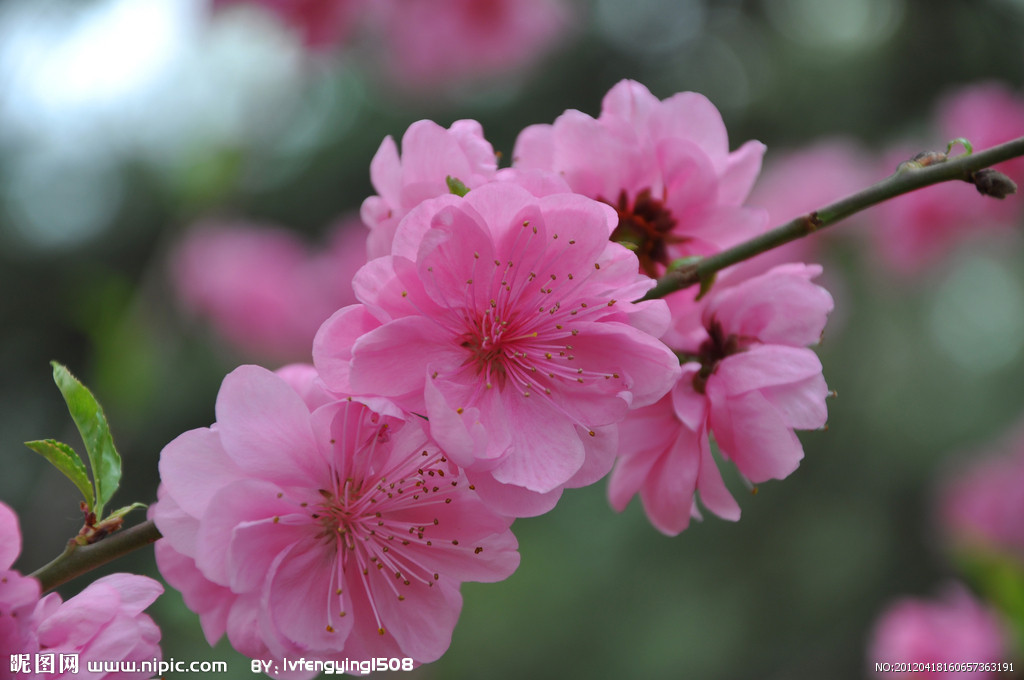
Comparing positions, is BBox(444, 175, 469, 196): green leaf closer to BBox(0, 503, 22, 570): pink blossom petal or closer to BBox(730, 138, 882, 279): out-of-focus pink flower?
BBox(0, 503, 22, 570): pink blossom petal

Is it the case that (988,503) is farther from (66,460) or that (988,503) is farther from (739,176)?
(66,460)

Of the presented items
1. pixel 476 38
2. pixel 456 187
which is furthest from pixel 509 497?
pixel 476 38

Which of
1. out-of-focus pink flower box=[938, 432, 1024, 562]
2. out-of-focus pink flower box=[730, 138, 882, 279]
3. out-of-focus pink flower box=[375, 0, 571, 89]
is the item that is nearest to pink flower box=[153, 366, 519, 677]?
out-of-focus pink flower box=[730, 138, 882, 279]

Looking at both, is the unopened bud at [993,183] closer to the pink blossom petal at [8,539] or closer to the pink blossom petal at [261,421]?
the pink blossom petal at [261,421]

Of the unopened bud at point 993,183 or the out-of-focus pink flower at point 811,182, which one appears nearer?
the unopened bud at point 993,183

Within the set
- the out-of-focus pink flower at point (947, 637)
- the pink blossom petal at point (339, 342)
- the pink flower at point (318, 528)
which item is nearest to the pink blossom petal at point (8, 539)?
the pink flower at point (318, 528)

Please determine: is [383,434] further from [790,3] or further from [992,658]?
[790,3]

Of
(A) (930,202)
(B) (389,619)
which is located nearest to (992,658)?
(A) (930,202)
